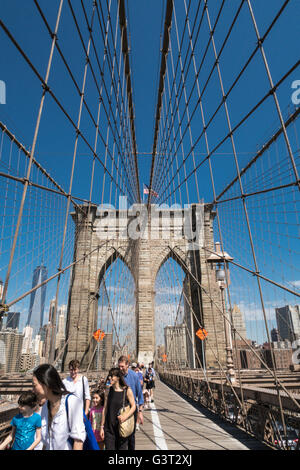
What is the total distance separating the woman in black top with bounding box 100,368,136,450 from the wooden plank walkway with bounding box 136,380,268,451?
131cm

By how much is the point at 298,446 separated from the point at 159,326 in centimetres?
1960

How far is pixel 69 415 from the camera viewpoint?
4.96 ft

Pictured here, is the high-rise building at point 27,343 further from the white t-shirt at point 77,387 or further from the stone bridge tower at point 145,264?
the white t-shirt at point 77,387

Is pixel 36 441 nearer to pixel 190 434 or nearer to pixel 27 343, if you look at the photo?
pixel 190 434

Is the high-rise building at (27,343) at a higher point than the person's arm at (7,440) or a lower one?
higher

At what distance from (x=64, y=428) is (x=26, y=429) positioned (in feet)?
2.58

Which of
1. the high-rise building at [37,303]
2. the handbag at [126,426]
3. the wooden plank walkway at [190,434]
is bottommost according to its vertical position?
the wooden plank walkway at [190,434]

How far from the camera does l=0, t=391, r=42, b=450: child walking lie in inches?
78.7

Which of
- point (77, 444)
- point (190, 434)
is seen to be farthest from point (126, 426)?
point (190, 434)

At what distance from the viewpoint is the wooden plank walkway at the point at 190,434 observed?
11.7 ft

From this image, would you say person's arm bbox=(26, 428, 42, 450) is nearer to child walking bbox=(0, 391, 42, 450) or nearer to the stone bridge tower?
child walking bbox=(0, 391, 42, 450)

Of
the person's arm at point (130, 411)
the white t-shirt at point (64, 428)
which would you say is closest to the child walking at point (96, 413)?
the person's arm at point (130, 411)
